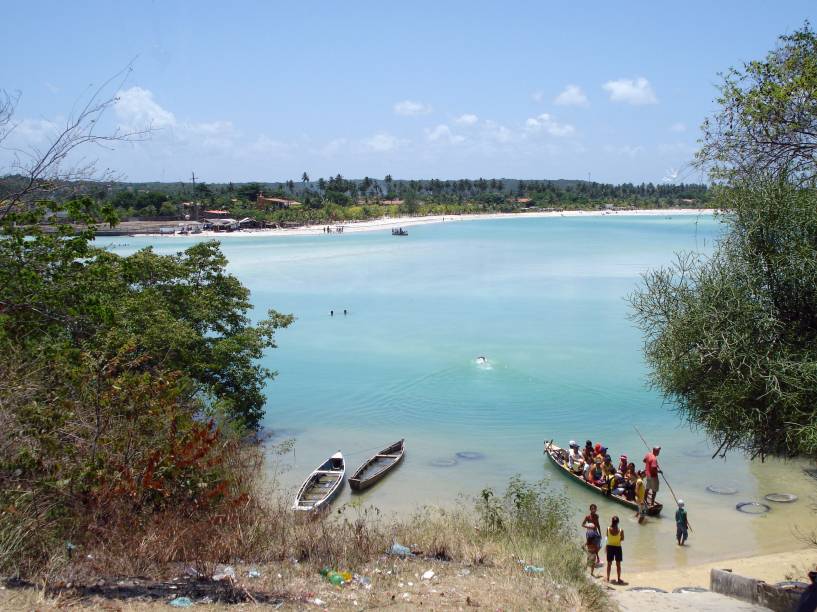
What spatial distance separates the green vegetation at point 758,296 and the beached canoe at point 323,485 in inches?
315

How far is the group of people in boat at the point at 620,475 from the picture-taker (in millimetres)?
15039

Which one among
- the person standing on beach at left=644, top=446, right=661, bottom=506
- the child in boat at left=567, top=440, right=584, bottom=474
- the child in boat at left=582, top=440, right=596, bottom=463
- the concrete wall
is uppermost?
the concrete wall

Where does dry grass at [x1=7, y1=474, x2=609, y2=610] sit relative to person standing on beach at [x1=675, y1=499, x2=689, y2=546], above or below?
above

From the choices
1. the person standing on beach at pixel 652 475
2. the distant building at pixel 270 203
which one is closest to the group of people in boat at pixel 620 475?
the person standing on beach at pixel 652 475

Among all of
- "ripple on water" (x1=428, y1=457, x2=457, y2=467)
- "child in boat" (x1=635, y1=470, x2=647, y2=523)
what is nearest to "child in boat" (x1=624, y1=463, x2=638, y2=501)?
"child in boat" (x1=635, y1=470, x2=647, y2=523)

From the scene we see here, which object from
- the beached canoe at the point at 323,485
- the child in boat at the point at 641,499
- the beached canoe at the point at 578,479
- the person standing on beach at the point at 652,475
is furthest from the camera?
the beached canoe at the point at 323,485

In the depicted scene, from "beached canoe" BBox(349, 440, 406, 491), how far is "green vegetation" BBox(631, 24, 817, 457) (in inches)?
334

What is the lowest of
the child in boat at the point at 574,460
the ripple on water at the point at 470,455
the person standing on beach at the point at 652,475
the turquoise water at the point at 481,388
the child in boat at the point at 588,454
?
the ripple on water at the point at 470,455

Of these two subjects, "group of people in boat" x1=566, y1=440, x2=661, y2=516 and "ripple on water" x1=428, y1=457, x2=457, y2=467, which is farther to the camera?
Answer: "ripple on water" x1=428, y1=457, x2=457, y2=467

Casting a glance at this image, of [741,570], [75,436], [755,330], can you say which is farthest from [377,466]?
[75,436]

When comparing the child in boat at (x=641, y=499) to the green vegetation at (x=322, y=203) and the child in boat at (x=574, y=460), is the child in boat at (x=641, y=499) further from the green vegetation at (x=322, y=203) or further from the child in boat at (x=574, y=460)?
the green vegetation at (x=322, y=203)

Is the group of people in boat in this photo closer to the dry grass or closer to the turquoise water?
the turquoise water

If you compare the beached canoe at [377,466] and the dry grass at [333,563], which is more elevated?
the dry grass at [333,563]

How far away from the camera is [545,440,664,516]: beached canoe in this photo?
49.9 feet
